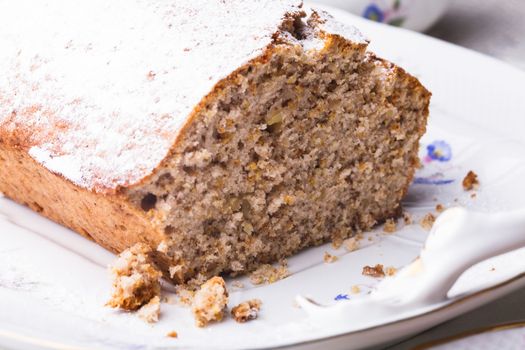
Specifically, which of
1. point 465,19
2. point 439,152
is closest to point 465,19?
point 465,19

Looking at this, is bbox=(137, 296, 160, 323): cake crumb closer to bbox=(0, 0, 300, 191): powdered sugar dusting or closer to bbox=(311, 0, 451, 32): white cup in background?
bbox=(0, 0, 300, 191): powdered sugar dusting

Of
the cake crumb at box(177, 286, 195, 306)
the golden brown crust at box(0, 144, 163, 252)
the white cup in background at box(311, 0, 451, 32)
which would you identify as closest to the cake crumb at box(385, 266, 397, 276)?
the cake crumb at box(177, 286, 195, 306)

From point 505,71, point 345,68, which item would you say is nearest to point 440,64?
point 505,71

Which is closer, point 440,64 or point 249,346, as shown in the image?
point 249,346

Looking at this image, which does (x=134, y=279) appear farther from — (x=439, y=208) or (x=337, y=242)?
(x=439, y=208)

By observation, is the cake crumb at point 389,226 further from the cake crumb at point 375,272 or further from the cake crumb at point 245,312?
the cake crumb at point 245,312

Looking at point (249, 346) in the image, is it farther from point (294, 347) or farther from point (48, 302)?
point (48, 302)
